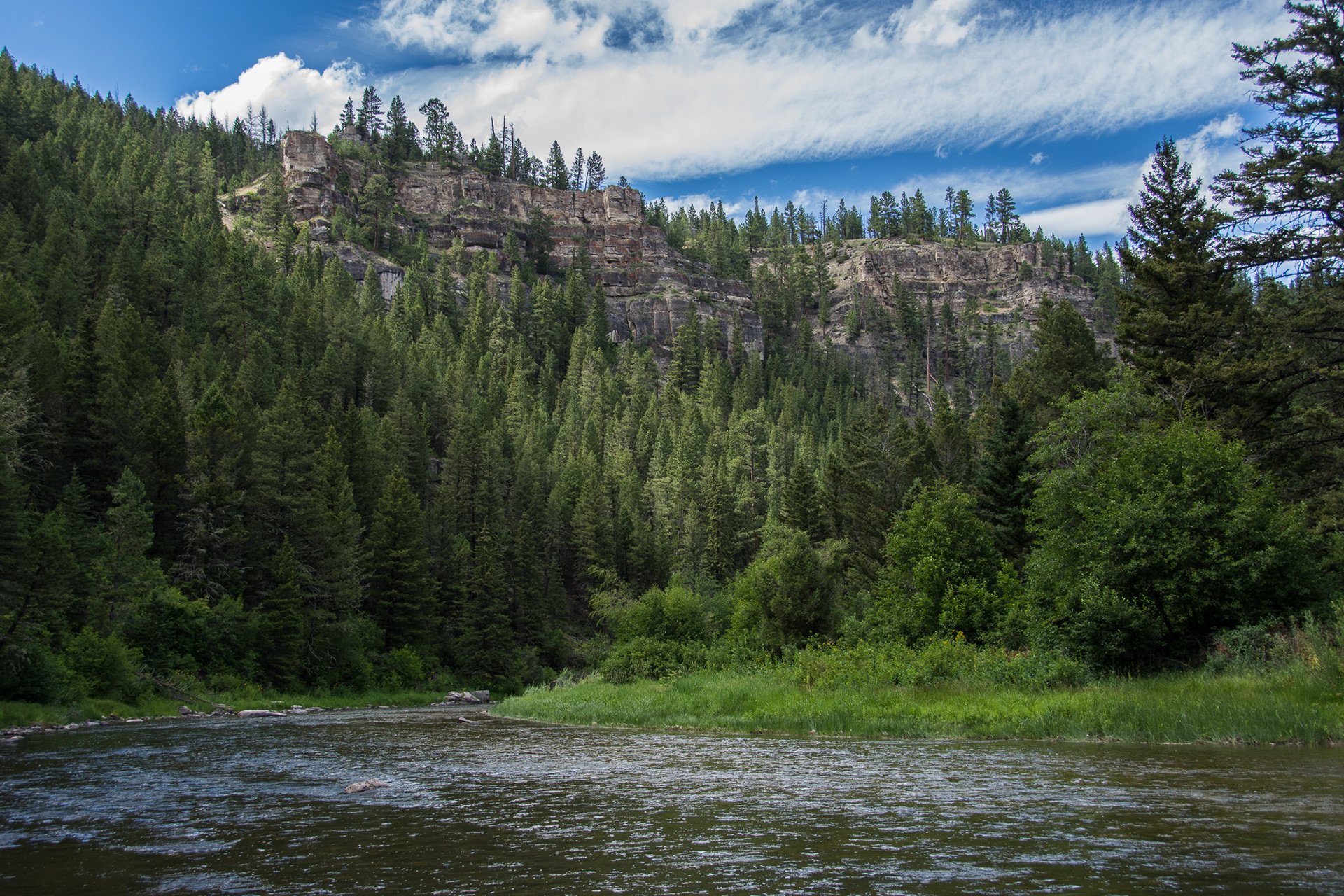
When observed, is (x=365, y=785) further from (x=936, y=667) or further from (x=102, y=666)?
(x=102, y=666)

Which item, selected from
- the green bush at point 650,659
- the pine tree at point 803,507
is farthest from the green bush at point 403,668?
the pine tree at point 803,507

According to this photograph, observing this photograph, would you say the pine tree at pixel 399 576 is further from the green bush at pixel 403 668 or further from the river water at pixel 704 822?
the river water at pixel 704 822

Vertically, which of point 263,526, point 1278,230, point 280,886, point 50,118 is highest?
point 50,118

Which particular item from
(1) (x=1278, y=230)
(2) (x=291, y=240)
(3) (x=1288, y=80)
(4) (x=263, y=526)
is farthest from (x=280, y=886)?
(2) (x=291, y=240)

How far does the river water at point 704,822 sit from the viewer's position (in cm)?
896

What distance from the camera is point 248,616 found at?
55.8m

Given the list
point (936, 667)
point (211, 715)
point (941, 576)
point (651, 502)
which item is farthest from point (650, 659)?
point (651, 502)

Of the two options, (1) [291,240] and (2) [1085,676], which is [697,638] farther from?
(1) [291,240]

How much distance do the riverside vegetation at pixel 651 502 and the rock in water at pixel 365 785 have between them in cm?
1445

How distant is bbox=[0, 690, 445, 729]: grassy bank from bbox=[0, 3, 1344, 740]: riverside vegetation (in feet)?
1.66

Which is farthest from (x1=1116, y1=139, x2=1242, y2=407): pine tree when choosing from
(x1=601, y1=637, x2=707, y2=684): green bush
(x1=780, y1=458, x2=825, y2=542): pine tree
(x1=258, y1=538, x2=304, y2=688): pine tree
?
(x1=258, y1=538, x2=304, y2=688): pine tree

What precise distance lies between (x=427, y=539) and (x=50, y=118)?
128 metres

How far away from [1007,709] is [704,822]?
14780 mm

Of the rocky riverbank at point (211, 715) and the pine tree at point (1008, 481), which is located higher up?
the pine tree at point (1008, 481)
